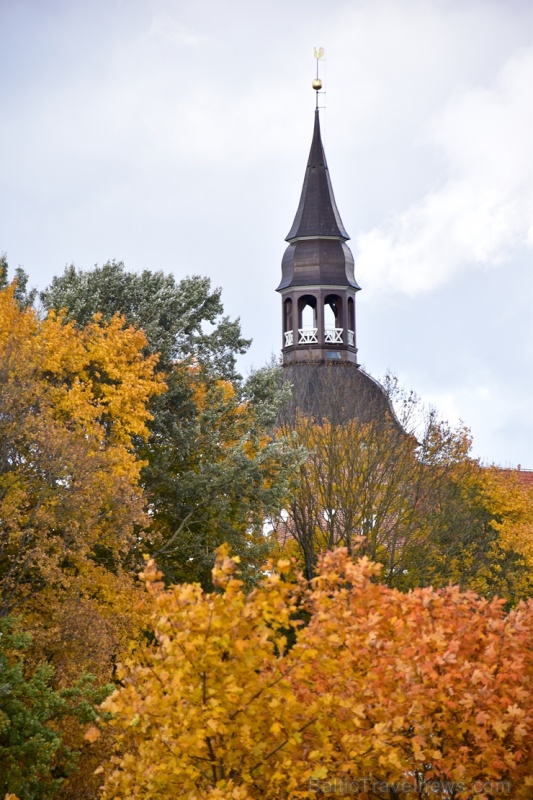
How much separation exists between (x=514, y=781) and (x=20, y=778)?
33.2 ft

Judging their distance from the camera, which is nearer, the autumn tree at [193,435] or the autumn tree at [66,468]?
the autumn tree at [66,468]

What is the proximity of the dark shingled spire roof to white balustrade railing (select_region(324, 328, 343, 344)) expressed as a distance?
6534 millimetres

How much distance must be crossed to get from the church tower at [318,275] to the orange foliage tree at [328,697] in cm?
6254

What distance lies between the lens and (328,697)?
14430 mm

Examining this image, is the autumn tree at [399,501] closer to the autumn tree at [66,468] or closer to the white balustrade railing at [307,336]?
the autumn tree at [66,468]

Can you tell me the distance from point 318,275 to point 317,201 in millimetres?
6082

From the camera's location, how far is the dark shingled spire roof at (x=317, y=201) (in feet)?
274

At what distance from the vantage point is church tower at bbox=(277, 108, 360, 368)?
80.1 metres

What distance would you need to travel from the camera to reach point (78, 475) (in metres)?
28.3

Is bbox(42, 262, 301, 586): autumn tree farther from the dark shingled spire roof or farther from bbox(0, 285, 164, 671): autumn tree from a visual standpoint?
the dark shingled spire roof

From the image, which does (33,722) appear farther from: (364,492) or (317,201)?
(317,201)

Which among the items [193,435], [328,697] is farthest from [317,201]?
[328,697]

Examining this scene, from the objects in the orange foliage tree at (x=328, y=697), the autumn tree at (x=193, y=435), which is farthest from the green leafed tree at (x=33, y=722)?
the autumn tree at (x=193, y=435)

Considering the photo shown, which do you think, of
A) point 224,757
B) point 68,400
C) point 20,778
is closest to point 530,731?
point 224,757
